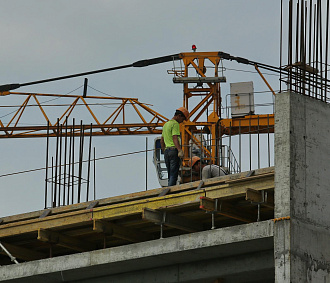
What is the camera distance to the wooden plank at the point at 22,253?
1868 centimetres

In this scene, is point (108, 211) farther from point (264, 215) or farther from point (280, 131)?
point (280, 131)

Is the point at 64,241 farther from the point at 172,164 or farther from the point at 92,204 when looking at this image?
the point at 172,164

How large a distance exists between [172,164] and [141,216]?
3.18m

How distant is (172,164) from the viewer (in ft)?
64.5

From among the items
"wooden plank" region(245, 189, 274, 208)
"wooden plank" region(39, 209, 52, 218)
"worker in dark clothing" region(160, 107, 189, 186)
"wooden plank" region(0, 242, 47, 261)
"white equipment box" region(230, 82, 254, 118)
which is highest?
"white equipment box" region(230, 82, 254, 118)

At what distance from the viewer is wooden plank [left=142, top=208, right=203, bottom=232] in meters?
16.0

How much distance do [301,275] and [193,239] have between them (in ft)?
7.36

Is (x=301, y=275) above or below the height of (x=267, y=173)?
below

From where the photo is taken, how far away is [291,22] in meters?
16.2

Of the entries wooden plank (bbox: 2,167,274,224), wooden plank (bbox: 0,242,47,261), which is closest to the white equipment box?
wooden plank (bbox: 0,242,47,261)

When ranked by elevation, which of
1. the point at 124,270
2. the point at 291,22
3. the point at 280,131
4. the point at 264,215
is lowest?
the point at 124,270

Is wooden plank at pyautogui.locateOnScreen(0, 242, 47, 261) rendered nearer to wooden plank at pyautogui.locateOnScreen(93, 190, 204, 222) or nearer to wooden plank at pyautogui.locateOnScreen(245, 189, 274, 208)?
wooden plank at pyautogui.locateOnScreen(93, 190, 204, 222)

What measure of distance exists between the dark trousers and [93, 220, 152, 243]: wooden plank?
2.05m

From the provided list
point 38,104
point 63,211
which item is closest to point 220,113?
point 38,104
